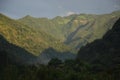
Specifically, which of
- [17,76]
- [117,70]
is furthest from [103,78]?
[17,76]

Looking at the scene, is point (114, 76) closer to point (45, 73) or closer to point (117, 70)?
point (117, 70)

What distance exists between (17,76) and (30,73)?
9.91 metres

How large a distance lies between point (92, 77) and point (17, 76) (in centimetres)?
5002

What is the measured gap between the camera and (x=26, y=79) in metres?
180

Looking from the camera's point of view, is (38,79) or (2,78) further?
(2,78)

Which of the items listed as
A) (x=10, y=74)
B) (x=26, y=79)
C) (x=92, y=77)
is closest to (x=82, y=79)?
(x=92, y=77)

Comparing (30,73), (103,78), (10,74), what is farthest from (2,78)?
(103,78)

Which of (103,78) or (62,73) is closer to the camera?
(103,78)

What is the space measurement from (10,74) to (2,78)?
19.7ft

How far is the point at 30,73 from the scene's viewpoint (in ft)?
632

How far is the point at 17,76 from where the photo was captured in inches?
7731

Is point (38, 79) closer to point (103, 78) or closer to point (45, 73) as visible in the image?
point (45, 73)

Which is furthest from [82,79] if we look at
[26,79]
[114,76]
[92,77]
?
[26,79]

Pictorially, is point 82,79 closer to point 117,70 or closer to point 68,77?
point 68,77
